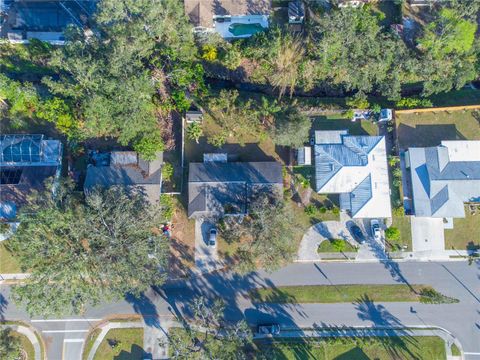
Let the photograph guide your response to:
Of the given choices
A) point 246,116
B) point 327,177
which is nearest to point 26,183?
point 246,116

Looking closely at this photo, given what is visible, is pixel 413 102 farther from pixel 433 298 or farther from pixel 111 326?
pixel 111 326

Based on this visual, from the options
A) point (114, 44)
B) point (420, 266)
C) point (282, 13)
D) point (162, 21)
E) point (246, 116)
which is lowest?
point (420, 266)

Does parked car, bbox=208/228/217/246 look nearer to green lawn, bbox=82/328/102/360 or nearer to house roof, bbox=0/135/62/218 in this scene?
green lawn, bbox=82/328/102/360

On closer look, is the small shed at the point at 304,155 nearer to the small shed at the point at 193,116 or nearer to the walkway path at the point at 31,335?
the small shed at the point at 193,116

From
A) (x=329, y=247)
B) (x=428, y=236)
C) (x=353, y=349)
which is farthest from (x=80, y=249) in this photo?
(x=428, y=236)

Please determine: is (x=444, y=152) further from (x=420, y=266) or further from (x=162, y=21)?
(x=162, y=21)

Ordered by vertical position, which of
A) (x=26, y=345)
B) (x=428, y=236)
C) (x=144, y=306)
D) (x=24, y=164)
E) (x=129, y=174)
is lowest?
(x=26, y=345)

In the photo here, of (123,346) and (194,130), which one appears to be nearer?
(123,346)
